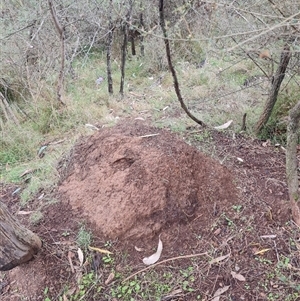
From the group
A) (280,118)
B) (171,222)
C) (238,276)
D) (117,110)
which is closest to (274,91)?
(280,118)

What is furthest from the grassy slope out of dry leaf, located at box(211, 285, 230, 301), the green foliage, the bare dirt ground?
dry leaf, located at box(211, 285, 230, 301)

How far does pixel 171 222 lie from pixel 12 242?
0.99 meters

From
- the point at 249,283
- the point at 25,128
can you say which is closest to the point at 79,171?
the point at 249,283

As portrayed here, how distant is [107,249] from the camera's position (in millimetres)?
2230

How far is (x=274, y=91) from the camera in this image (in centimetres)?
311

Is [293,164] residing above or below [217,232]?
above

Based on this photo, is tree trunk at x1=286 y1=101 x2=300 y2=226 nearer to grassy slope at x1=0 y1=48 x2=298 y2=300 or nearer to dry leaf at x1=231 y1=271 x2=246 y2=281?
dry leaf at x1=231 y1=271 x2=246 y2=281

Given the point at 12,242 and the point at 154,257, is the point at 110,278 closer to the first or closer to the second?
the point at 154,257

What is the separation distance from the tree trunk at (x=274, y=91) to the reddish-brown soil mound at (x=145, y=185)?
2.95ft

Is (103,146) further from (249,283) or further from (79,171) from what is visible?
(249,283)

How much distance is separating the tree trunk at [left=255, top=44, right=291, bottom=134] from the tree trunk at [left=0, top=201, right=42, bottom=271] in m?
2.26

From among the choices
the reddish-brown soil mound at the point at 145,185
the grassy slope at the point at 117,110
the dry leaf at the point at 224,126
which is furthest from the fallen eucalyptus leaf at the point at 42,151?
the dry leaf at the point at 224,126

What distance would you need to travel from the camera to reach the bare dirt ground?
2064 millimetres

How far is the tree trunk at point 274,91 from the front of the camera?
288 cm
